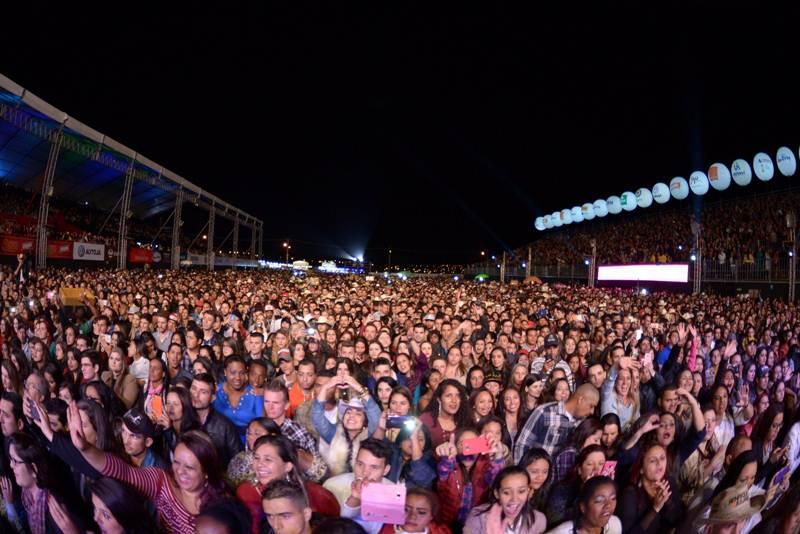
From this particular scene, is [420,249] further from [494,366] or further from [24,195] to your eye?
[494,366]

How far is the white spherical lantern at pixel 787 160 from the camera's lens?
51.4 ft

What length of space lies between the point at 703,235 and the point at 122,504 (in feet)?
96.6

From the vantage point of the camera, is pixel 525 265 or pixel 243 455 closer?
pixel 243 455

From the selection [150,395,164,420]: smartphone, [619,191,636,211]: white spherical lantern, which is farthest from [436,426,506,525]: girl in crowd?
[619,191,636,211]: white spherical lantern

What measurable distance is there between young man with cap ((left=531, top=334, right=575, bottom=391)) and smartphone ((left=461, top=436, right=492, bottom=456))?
120 inches

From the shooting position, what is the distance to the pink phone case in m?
2.41

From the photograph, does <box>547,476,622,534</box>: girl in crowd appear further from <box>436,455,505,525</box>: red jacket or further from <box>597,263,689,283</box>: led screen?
<box>597,263,689,283</box>: led screen

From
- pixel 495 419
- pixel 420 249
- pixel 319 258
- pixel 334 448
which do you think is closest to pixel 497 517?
pixel 495 419

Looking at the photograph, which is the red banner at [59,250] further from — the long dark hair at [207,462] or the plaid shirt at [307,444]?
the long dark hair at [207,462]

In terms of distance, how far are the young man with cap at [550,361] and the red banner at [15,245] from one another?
22138mm

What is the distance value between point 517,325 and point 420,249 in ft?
291

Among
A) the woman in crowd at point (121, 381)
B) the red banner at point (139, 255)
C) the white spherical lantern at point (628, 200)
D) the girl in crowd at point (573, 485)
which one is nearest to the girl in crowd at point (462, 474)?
the girl in crowd at point (573, 485)

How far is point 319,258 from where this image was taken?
11175cm

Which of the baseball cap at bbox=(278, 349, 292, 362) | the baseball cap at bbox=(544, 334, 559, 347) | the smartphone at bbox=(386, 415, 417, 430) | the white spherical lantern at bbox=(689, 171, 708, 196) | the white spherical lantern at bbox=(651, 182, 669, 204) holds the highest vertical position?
the white spherical lantern at bbox=(651, 182, 669, 204)
